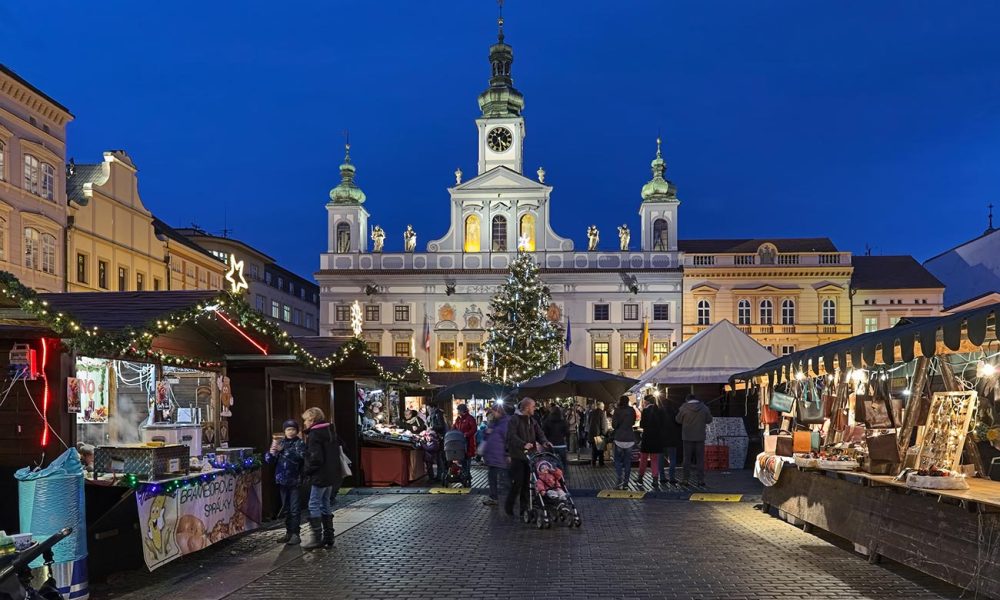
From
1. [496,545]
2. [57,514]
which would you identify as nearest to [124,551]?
[57,514]

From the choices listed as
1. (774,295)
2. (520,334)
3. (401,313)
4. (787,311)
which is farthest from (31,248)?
(787,311)

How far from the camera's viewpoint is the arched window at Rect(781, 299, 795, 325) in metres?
60.9

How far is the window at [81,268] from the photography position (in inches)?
1453

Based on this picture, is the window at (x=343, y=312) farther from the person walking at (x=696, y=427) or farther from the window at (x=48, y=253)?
the person walking at (x=696, y=427)

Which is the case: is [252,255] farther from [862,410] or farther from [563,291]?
[862,410]

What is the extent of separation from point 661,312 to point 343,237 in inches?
780

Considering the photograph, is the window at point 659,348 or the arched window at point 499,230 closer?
the window at point 659,348

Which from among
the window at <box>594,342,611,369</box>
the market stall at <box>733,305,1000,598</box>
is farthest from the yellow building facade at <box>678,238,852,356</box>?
the market stall at <box>733,305,1000,598</box>

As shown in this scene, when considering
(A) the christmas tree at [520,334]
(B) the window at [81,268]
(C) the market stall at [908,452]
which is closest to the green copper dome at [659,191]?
(A) the christmas tree at [520,334]

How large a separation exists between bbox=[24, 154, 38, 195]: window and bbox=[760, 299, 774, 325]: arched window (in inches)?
1609

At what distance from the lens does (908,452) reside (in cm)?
1071

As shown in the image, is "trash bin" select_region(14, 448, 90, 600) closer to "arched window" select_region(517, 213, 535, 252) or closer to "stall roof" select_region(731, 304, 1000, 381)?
"stall roof" select_region(731, 304, 1000, 381)

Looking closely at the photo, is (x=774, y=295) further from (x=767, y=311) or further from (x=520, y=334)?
(x=520, y=334)

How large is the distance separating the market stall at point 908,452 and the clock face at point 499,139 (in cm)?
4929
